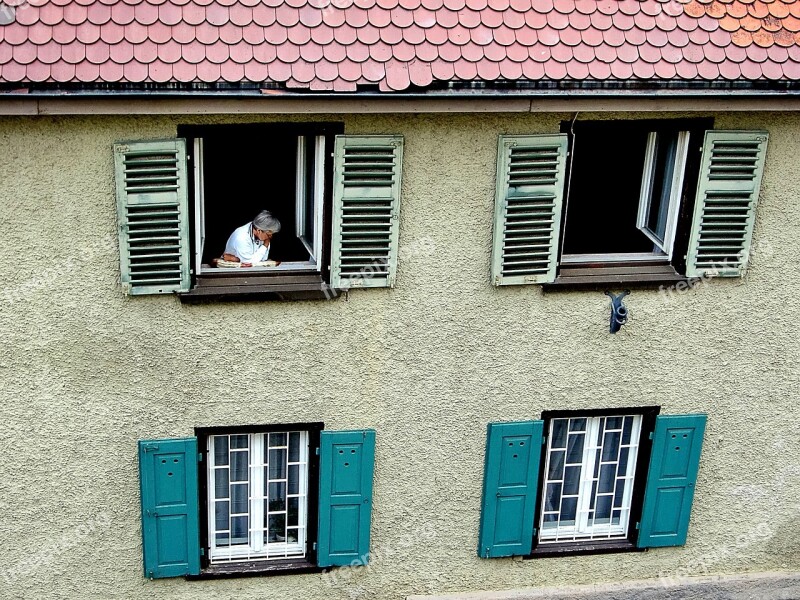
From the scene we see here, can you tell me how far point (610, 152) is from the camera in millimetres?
10281

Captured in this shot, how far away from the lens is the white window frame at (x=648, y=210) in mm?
10070

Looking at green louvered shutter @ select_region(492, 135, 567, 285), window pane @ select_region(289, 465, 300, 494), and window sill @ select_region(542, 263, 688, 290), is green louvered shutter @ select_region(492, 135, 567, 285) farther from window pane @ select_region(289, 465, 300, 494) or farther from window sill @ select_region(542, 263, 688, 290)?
window pane @ select_region(289, 465, 300, 494)

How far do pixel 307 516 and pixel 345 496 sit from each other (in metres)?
0.54

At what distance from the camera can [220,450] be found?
34.2 ft

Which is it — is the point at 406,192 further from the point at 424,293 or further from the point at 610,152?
the point at 610,152

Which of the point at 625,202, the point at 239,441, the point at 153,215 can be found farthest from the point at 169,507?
the point at 625,202

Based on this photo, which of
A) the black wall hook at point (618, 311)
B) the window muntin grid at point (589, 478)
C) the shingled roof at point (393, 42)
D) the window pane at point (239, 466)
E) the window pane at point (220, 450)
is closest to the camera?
the shingled roof at point (393, 42)

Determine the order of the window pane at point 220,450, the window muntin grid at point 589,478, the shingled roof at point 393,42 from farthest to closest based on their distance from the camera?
the window muntin grid at point 589,478 → the window pane at point 220,450 → the shingled roof at point 393,42

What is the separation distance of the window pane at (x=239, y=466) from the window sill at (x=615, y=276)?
3.21 m

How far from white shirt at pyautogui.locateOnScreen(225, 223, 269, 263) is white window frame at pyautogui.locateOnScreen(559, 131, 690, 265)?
2.71 m

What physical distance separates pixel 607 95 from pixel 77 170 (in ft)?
14.1

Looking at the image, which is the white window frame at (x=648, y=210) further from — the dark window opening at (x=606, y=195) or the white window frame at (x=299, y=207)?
the white window frame at (x=299, y=207)

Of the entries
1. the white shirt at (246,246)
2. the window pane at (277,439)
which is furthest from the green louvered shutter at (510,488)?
the white shirt at (246,246)

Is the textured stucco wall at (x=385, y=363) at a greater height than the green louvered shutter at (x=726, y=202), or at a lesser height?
lesser
